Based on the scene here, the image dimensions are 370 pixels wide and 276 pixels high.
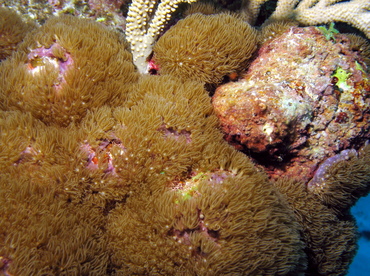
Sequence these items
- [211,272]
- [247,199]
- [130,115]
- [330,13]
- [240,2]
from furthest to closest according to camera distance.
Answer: [240,2], [330,13], [130,115], [247,199], [211,272]

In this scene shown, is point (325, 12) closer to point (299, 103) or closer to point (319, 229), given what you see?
point (299, 103)

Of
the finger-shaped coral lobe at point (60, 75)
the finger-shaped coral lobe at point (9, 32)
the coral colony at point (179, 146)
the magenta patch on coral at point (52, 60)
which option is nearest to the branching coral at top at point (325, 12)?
the coral colony at point (179, 146)

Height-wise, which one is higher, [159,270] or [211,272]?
[211,272]

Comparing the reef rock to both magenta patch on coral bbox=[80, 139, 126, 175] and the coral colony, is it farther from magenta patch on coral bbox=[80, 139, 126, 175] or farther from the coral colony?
magenta patch on coral bbox=[80, 139, 126, 175]

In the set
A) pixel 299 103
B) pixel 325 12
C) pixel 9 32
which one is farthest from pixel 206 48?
pixel 9 32

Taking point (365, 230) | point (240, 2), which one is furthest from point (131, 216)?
point (365, 230)

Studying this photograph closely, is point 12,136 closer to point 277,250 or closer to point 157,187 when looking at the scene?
point 157,187
